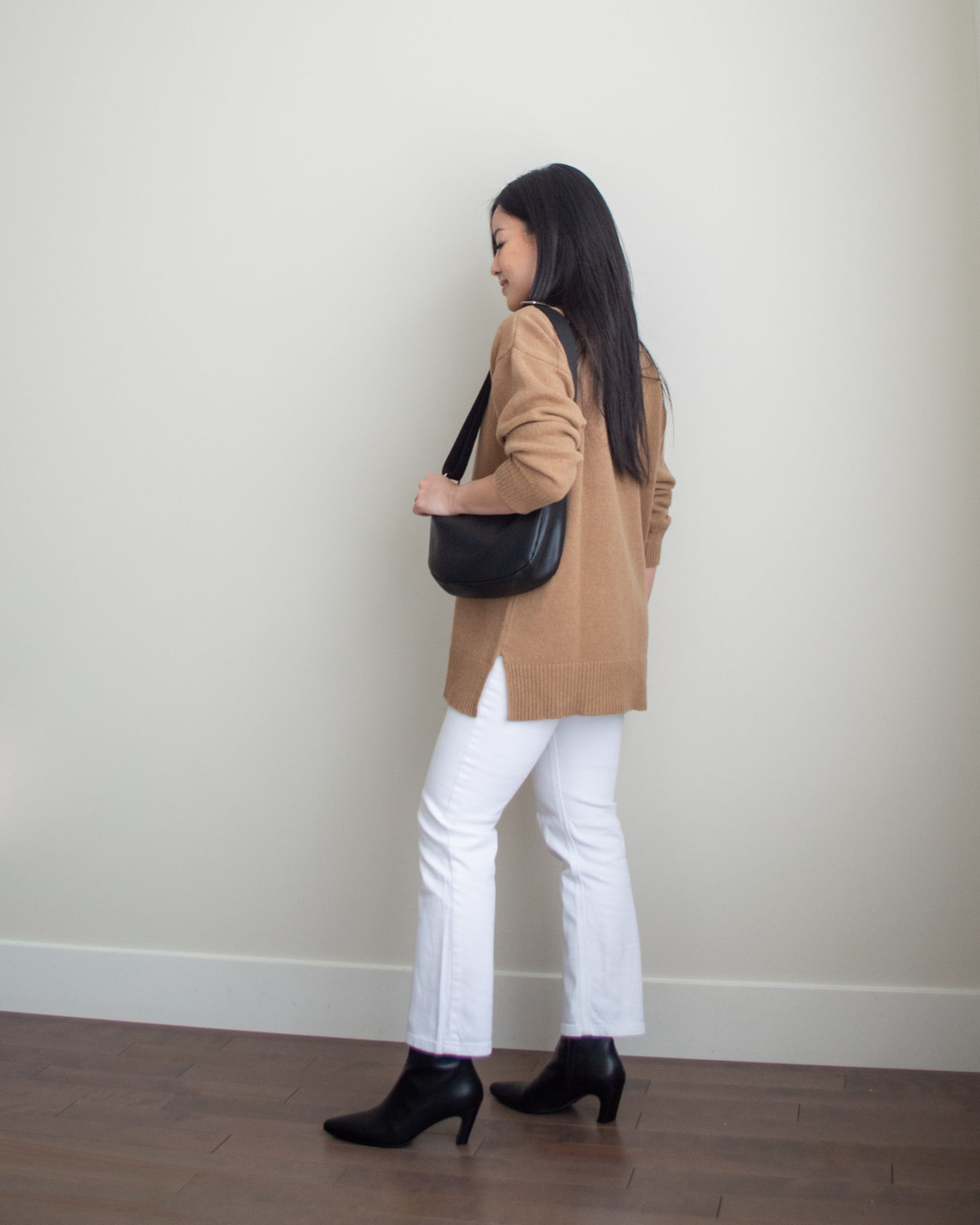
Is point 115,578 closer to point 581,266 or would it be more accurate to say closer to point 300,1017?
point 300,1017

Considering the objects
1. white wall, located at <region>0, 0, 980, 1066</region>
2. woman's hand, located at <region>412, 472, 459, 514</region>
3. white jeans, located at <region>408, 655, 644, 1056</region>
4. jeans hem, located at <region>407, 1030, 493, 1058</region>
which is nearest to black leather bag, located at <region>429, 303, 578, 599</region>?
woman's hand, located at <region>412, 472, 459, 514</region>

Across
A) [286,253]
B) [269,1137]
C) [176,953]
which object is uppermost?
[286,253]

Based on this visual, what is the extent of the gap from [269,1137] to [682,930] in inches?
30.6

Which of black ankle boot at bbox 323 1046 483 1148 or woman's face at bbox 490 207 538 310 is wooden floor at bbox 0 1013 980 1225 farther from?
woman's face at bbox 490 207 538 310

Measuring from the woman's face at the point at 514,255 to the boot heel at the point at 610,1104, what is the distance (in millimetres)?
1192

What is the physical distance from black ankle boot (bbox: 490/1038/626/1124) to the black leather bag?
720 mm

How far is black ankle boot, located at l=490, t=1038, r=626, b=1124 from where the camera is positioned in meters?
1.57

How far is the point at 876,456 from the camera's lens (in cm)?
179

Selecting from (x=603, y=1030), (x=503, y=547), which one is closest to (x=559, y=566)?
(x=503, y=547)

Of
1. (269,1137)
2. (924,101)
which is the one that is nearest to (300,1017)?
(269,1137)

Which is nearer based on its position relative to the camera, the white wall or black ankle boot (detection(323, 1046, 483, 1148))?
black ankle boot (detection(323, 1046, 483, 1148))

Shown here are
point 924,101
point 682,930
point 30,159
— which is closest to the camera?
point 924,101

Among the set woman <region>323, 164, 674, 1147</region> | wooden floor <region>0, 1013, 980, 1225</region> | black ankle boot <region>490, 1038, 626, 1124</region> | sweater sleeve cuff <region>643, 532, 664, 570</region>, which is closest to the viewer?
wooden floor <region>0, 1013, 980, 1225</region>

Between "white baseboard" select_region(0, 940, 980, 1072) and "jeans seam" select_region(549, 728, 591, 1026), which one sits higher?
"jeans seam" select_region(549, 728, 591, 1026)
